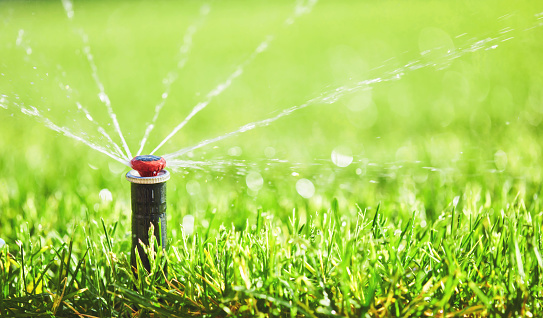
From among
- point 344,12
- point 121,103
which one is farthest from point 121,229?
point 344,12

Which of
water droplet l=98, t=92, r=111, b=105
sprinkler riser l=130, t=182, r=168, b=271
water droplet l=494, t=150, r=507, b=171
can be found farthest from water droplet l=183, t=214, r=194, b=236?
water droplet l=98, t=92, r=111, b=105

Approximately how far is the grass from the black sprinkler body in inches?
3.7

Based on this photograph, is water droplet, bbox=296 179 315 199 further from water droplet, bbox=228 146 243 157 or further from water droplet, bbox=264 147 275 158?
water droplet, bbox=228 146 243 157

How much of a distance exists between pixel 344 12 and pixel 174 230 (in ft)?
29.8

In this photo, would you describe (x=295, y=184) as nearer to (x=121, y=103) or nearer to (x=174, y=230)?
(x=174, y=230)

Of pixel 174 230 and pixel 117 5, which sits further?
pixel 117 5

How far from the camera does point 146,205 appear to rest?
59.3 inches

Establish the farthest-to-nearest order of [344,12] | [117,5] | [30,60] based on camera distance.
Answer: [117,5]
[344,12]
[30,60]

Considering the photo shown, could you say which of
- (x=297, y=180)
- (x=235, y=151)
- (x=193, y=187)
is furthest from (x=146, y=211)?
(x=235, y=151)

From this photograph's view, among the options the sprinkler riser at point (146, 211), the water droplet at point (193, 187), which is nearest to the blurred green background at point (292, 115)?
the water droplet at point (193, 187)

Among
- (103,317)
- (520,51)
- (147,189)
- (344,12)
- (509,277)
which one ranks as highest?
(344,12)

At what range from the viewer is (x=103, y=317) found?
1537 mm

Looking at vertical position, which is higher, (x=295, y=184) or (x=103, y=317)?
(x=295, y=184)

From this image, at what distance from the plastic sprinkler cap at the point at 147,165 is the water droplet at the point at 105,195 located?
1051mm
